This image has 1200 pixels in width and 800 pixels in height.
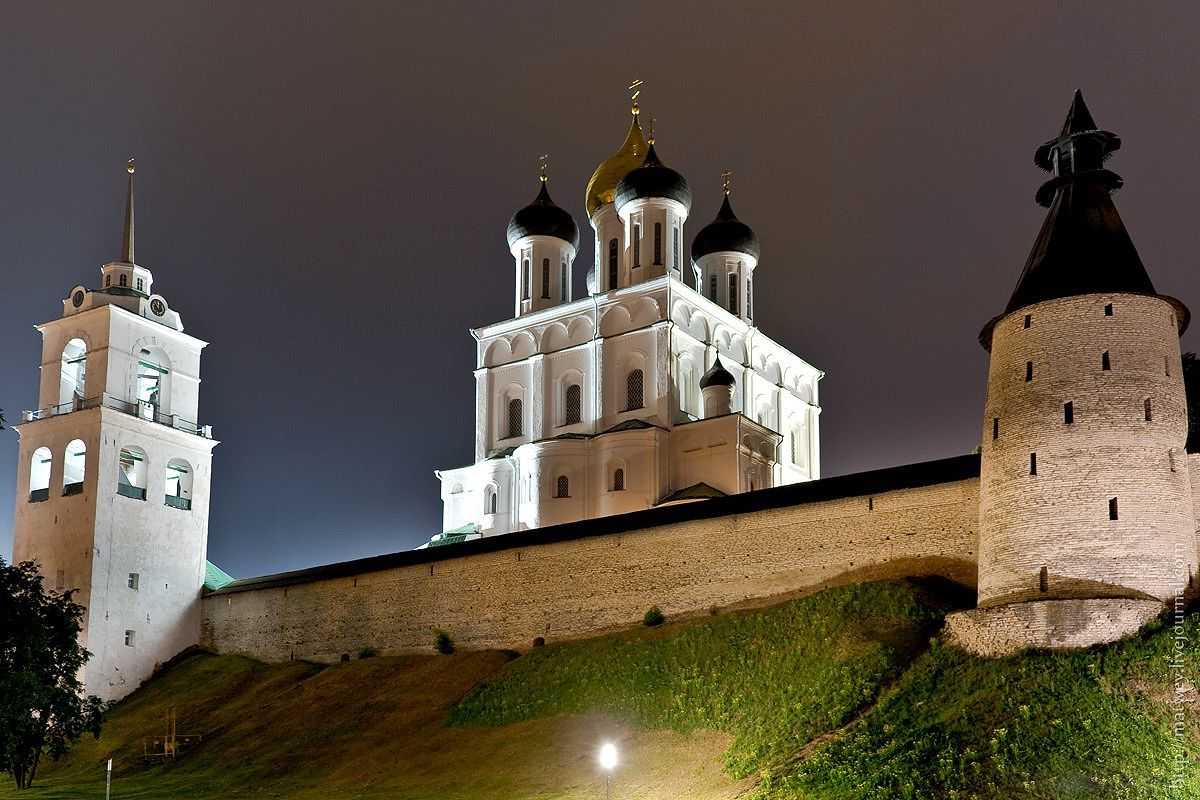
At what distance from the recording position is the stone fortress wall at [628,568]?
29281 mm

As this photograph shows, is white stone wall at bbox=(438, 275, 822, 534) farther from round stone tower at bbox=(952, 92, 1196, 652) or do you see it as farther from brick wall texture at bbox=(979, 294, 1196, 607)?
brick wall texture at bbox=(979, 294, 1196, 607)

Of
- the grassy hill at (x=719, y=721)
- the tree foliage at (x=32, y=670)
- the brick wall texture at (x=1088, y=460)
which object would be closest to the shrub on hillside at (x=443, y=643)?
the grassy hill at (x=719, y=721)

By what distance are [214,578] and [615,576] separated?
16328 mm

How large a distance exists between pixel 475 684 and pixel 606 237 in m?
18.4

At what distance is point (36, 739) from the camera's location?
2805cm

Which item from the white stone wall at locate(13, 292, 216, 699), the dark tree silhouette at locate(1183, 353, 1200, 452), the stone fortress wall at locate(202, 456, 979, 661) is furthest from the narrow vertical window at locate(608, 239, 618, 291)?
the dark tree silhouette at locate(1183, 353, 1200, 452)

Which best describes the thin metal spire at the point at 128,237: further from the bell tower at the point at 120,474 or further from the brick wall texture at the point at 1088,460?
the brick wall texture at the point at 1088,460

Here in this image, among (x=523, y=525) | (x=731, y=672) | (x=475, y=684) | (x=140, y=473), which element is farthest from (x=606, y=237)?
(x=731, y=672)

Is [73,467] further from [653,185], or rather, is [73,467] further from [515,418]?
[653,185]

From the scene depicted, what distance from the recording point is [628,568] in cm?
3319

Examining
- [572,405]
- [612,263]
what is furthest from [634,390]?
[612,263]

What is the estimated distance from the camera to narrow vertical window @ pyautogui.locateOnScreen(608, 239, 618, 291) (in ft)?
154

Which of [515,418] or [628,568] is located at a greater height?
[515,418]

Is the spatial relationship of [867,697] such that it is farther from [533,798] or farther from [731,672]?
[533,798]
